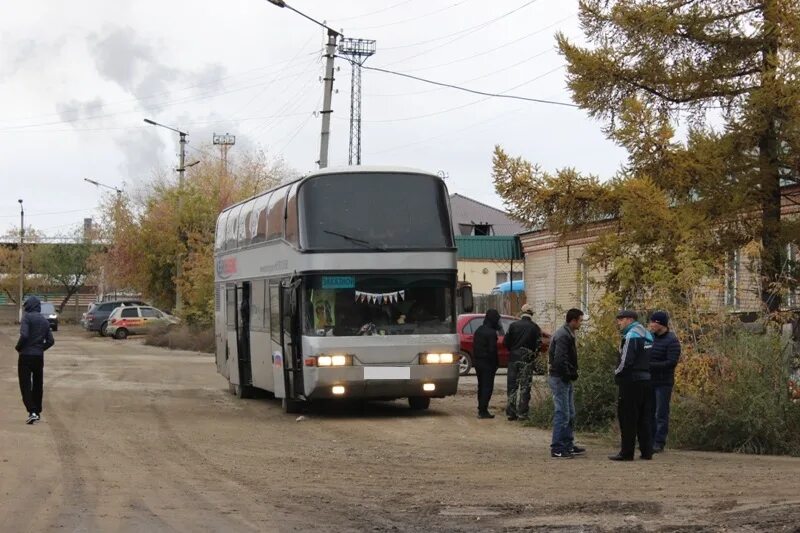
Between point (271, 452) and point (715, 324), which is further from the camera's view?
point (715, 324)

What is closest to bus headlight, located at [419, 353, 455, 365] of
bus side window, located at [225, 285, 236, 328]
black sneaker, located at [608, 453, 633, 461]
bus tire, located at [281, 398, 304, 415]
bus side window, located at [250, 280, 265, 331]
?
bus tire, located at [281, 398, 304, 415]

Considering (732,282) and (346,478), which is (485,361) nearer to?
(732,282)

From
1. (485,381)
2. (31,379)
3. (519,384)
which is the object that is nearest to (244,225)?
(485,381)

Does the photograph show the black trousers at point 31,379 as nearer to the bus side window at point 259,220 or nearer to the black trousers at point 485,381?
the bus side window at point 259,220

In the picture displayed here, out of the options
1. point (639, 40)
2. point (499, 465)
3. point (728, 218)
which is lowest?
point (499, 465)

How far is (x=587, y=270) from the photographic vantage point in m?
20.2

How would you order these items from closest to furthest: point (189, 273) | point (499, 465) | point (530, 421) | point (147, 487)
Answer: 1. point (147, 487)
2. point (499, 465)
3. point (530, 421)
4. point (189, 273)

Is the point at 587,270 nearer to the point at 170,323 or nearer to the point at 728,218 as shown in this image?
the point at 728,218

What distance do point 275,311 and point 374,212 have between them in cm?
267

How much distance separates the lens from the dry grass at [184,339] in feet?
160

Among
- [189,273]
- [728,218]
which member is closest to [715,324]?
[728,218]

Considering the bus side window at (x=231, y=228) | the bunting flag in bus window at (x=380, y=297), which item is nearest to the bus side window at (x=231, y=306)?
the bus side window at (x=231, y=228)

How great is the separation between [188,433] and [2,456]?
3.64 m

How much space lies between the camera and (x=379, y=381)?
19016 millimetres
